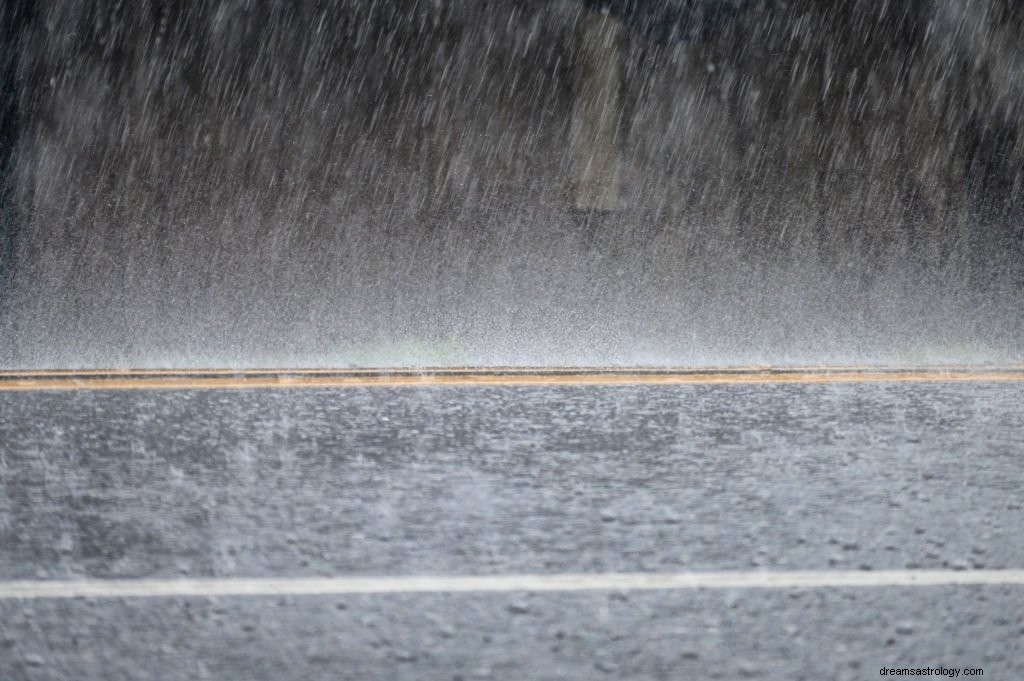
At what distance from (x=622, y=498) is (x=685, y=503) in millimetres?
190

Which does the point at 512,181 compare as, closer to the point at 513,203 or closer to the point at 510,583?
the point at 513,203

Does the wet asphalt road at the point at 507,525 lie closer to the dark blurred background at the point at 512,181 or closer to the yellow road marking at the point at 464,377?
the yellow road marking at the point at 464,377

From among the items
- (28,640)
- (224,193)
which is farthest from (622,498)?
(224,193)

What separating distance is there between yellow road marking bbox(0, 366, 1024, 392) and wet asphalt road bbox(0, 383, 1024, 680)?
0.52 meters

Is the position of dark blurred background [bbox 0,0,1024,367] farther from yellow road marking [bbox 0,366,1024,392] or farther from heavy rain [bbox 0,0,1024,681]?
yellow road marking [bbox 0,366,1024,392]

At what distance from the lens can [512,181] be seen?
7902 mm

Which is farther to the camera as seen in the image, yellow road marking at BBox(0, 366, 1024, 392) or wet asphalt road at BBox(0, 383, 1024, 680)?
yellow road marking at BBox(0, 366, 1024, 392)

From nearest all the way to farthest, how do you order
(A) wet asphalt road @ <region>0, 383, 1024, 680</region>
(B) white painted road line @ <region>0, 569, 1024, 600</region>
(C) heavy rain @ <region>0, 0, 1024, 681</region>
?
(A) wet asphalt road @ <region>0, 383, 1024, 680</region>, (B) white painted road line @ <region>0, 569, 1024, 600</region>, (C) heavy rain @ <region>0, 0, 1024, 681</region>

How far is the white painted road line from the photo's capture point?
269 centimetres

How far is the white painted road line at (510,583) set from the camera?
2691 mm

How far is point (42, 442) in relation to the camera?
464 centimetres

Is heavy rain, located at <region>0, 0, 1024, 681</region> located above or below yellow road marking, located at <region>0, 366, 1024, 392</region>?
above

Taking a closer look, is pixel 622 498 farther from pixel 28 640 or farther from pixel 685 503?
pixel 28 640

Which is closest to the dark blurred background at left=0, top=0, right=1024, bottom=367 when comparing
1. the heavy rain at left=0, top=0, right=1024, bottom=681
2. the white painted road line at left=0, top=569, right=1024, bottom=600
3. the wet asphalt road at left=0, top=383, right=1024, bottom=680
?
the heavy rain at left=0, top=0, right=1024, bottom=681
